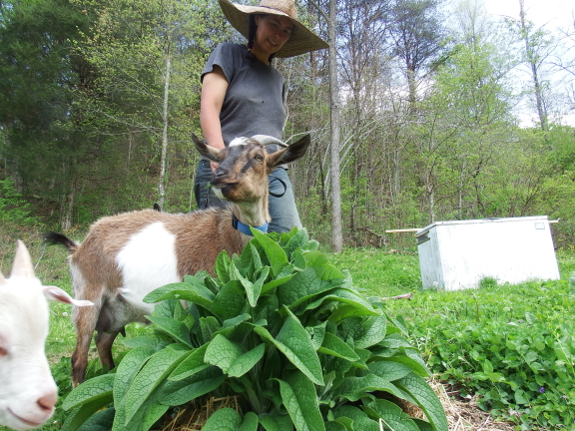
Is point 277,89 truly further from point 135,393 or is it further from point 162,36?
point 162,36

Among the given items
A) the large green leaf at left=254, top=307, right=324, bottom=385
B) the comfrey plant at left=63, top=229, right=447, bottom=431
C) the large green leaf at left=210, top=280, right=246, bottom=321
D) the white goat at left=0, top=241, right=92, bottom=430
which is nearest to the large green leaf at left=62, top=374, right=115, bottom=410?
the comfrey plant at left=63, top=229, right=447, bottom=431

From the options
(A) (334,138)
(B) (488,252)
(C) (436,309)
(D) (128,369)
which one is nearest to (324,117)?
(A) (334,138)

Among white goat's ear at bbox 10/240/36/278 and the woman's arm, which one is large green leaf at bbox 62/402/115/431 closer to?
white goat's ear at bbox 10/240/36/278

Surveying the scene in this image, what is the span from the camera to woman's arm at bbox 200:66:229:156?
2.73 m

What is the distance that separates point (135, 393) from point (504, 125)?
56.6 feet

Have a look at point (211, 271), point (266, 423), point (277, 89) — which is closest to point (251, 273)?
point (266, 423)

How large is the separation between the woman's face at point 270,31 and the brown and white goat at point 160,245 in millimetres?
774

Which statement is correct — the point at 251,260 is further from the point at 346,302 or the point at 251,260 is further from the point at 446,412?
the point at 446,412

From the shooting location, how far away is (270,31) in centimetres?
293

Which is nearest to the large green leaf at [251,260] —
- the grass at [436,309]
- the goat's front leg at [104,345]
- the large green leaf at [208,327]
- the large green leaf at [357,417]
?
the large green leaf at [208,327]

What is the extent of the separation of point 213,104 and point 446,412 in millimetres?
2312

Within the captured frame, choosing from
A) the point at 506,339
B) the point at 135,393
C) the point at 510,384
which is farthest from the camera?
the point at 506,339

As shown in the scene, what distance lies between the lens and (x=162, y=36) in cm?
1463

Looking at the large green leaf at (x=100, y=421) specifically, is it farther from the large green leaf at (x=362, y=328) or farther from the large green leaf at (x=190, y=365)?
the large green leaf at (x=362, y=328)
